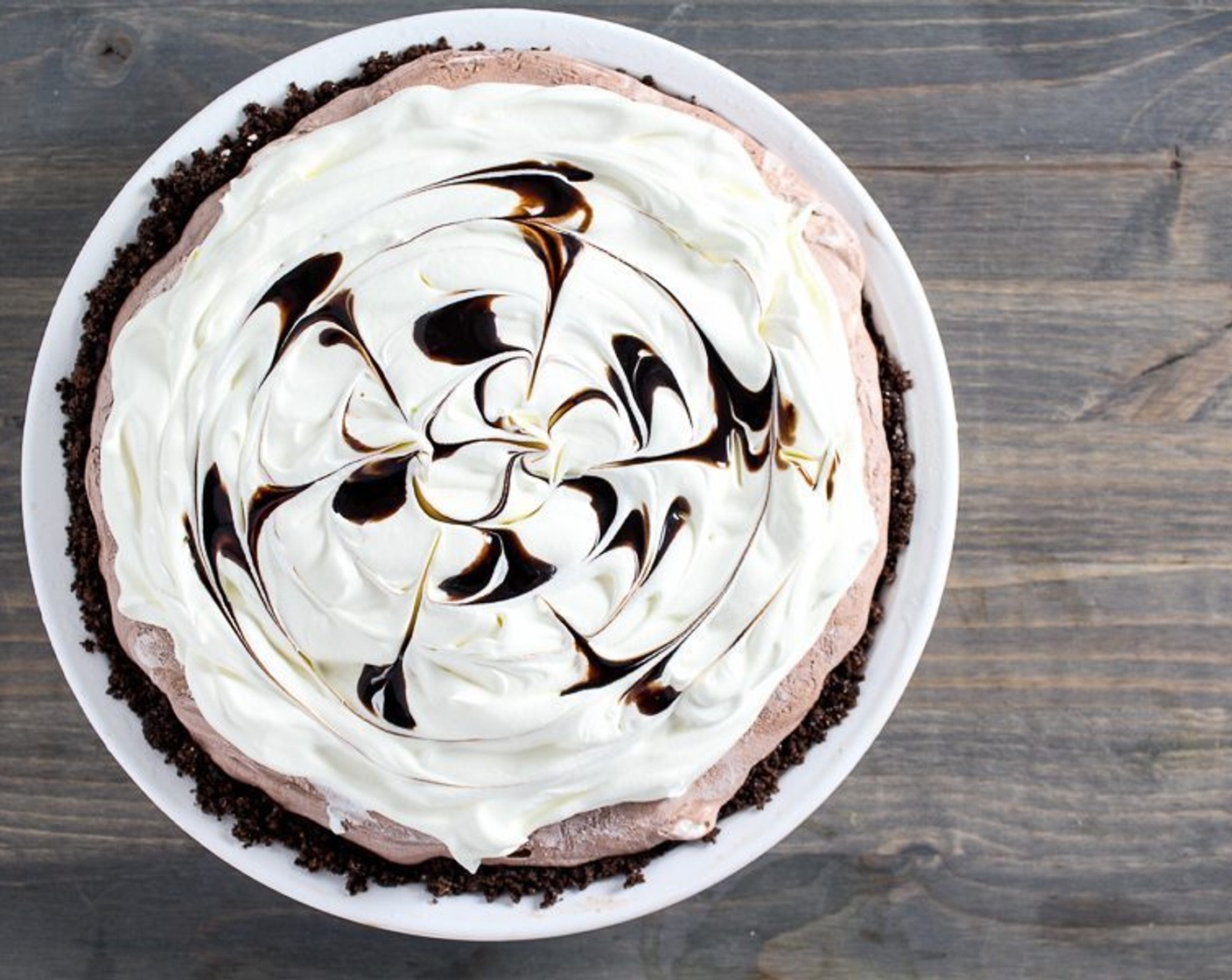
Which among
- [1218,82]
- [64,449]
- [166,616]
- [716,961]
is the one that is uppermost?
[1218,82]

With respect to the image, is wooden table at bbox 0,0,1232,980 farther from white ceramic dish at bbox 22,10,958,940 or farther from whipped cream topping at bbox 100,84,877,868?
whipped cream topping at bbox 100,84,877,868

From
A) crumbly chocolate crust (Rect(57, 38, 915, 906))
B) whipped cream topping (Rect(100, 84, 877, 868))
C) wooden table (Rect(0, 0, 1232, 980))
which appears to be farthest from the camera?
wooden table (Rect(0, 0, 1232, 980))

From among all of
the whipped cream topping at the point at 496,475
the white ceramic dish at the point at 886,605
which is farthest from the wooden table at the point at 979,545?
the whipped cream topping at the point at 496,475

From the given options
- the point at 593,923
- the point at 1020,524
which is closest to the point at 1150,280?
the point at 1020,524

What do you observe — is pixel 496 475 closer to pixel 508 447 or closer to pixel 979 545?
pixel 508 447

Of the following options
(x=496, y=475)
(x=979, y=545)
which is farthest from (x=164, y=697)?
(x=979, y=545)

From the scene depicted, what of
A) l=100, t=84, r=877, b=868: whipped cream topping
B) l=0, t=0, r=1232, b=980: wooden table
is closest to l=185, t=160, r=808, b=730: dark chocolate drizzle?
l=100, t=84, r=877, b=868: whipped cream topping

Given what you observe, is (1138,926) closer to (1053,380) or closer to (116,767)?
(1053,380)
